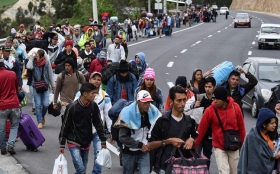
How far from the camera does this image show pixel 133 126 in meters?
7.76

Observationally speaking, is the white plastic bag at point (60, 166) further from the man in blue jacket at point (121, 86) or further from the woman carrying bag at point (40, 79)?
the woman carrying bag at point (40, 79)

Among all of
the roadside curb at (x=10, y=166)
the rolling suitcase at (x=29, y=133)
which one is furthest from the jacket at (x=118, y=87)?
the roadside curb at (x=10, y=166)

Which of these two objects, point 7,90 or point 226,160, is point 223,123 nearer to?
point 226,160

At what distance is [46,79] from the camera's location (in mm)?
13742

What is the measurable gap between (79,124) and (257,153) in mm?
2560

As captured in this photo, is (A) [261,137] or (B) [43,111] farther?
(B) [43,111]

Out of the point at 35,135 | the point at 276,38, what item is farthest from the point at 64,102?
the point at 276,38

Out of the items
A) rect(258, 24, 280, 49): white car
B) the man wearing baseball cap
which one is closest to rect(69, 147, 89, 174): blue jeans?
the man wearing baseball cap

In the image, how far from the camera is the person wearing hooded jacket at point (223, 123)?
839cm

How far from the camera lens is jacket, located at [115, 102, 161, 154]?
305 inches

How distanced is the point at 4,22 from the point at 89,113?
305 ft

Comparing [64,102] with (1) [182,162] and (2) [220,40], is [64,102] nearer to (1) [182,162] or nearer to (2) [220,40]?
(1) [182,162]

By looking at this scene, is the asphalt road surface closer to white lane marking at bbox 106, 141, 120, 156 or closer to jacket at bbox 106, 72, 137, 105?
white lane marking at bbox 106, 141, 120, 156

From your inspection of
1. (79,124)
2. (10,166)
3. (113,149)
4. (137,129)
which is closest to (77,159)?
(79,124)
